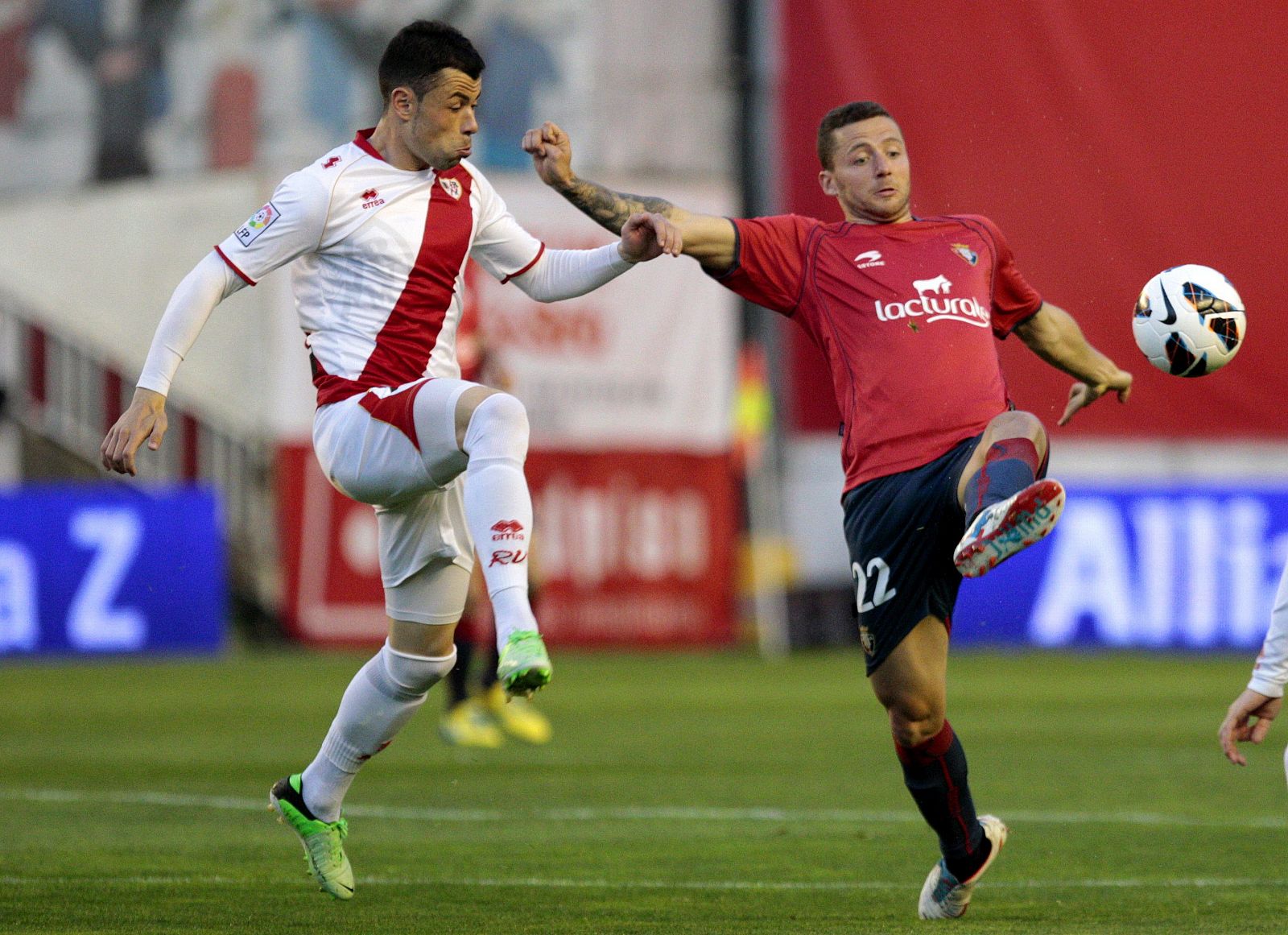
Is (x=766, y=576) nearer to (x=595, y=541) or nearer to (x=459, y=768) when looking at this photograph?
(x=595, y=541)

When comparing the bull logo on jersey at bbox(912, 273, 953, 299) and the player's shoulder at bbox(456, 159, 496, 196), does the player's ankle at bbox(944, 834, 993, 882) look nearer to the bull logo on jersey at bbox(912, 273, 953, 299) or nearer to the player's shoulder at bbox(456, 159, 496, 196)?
the bull logo on jersey at bbox(912, 273, 953, 299)

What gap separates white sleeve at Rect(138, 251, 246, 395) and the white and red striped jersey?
0.17 ft

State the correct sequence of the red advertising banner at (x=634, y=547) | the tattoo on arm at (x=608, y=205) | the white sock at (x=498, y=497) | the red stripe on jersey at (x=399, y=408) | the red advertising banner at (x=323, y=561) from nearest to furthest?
the white sock at (x=498, y=497) → the red stripe on jersey at (x=399, y=408) → the tattoo on arm at (x=608, y=205) → the red advertising banner at (x=323, y=561) → the red advertising banner at (x=634, y=547)

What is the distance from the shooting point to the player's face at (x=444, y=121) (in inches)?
245

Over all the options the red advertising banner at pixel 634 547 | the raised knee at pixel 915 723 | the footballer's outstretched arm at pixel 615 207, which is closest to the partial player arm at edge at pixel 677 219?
the footballer's outstretched arm at pixel 615 207

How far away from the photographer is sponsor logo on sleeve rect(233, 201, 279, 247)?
611cm

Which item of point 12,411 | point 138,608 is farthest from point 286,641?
point 12,411

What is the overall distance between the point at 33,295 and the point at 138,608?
18.9 ft

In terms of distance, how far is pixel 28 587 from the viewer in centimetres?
1747

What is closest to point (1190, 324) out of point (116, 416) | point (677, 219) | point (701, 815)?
point (677, 219)

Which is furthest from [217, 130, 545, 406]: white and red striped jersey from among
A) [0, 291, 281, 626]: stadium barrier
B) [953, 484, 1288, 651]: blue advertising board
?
[0, 291, 281, 626]: stadium barrier

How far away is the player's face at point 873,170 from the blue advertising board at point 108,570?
1221cm

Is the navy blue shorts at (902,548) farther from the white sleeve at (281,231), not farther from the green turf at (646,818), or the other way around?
the white sleeve at (281,231)

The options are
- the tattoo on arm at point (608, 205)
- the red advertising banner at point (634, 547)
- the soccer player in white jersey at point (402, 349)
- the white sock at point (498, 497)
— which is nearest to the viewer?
the white sock at point (498, 497)
